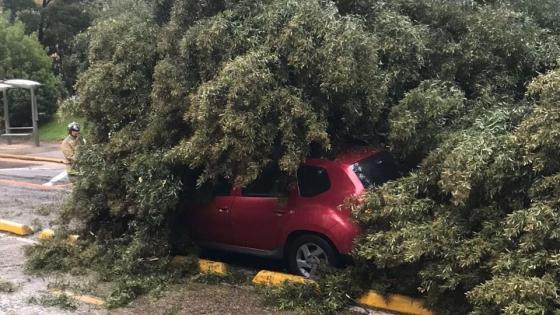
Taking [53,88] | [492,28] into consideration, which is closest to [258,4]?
[492,28]

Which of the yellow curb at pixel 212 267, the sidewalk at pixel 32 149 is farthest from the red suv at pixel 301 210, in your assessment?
the sidewalk at pixel 32 149

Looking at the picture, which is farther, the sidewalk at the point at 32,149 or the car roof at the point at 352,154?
the sidewalk at the point at 32,149

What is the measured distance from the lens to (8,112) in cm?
2575

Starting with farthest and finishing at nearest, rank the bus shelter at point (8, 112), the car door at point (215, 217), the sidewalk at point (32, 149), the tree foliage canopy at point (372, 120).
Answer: the bus shelter at point (8, 112) < the sidewalk at point (32, 149) < the car door at point (215, 217) < the tree foliage canopy at point (372, 120)

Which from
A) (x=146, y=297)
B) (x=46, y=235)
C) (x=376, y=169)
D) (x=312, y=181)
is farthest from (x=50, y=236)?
(x=376, y=169)

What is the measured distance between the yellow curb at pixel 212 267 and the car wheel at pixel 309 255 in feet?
2.57

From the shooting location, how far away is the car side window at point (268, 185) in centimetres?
675

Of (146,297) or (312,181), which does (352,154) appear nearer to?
(312,181)

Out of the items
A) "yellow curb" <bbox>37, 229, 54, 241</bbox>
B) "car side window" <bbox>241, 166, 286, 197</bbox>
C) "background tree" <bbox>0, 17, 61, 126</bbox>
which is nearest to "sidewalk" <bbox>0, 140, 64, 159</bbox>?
"background tree" <bbox>0, 17, 61, 126</bbox>

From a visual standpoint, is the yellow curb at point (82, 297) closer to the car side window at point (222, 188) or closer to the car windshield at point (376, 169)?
the car side window at point (222, 188)

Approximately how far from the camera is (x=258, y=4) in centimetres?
656

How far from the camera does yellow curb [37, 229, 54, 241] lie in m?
7.98

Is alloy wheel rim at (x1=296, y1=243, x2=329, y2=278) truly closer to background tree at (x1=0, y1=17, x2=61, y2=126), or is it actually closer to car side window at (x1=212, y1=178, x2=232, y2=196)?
car side window at (x1=212, y1=178, x2=232, y2=196)

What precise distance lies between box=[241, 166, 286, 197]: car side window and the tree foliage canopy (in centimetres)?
43
